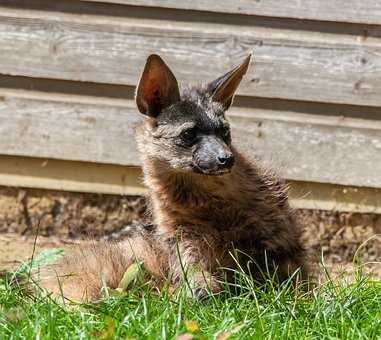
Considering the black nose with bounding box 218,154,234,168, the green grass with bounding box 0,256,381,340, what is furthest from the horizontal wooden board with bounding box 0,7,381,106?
the green grass with bounding box 0,256,381,340

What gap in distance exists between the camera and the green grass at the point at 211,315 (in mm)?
4336

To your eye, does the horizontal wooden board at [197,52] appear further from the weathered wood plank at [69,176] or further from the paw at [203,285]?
the paw at [203,285]

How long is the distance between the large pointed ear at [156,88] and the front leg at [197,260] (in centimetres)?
85

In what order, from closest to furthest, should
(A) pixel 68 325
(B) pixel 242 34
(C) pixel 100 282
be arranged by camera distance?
(A) pixel 68 325 < (C) pixel 100 282 < (B) pixel 242 34

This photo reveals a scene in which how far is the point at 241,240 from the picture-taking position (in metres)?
5.72

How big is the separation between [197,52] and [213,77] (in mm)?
242

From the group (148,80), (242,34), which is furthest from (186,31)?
(148,80)

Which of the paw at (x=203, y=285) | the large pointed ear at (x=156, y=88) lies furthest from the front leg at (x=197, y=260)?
the large pointed ear at (x=156, y=88)

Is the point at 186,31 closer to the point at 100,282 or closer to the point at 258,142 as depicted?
the point at 258,142

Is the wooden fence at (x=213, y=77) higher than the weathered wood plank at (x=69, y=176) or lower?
higher

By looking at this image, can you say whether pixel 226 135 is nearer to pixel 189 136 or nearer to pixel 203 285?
pixel 189 136

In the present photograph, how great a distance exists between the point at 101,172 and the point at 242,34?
1657mm

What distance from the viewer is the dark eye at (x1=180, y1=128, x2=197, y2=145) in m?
5.83

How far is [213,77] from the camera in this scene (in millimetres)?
7820
